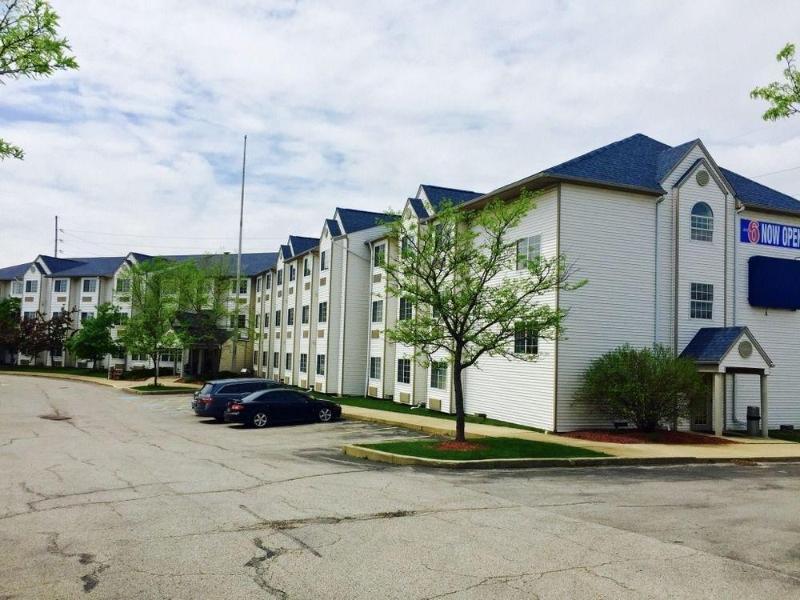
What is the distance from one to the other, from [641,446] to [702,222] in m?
10.4

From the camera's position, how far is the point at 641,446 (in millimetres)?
19672

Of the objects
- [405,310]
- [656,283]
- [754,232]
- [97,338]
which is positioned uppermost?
[754,232]

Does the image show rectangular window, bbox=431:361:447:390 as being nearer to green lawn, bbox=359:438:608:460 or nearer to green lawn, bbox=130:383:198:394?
green lawn, bbox=359:438:608:460

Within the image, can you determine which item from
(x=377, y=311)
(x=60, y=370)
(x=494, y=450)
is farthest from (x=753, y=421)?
(x=60, y=370)

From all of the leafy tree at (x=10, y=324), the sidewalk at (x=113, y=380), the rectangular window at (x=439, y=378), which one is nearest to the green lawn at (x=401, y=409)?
the rectangular window at (x=439, y=378)

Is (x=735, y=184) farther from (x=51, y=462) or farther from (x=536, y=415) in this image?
(x=51, y=462)

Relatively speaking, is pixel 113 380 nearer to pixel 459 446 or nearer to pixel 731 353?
pixel 459 446

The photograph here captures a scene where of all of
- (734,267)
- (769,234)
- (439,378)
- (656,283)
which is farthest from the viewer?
(439,378)

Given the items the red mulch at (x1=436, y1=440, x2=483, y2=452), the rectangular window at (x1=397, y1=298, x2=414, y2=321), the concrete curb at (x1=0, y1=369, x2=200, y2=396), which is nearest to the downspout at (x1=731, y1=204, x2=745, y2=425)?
the red mulch at (x1=436, y1=440, x2=483, y2=452)

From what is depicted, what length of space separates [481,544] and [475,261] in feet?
38.7

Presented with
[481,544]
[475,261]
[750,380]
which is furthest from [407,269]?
[750,380]

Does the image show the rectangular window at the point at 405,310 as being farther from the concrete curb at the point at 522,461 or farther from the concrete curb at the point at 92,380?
the concrete curb at the point at 522,461

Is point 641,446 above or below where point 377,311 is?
below

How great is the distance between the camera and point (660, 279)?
24.6m
